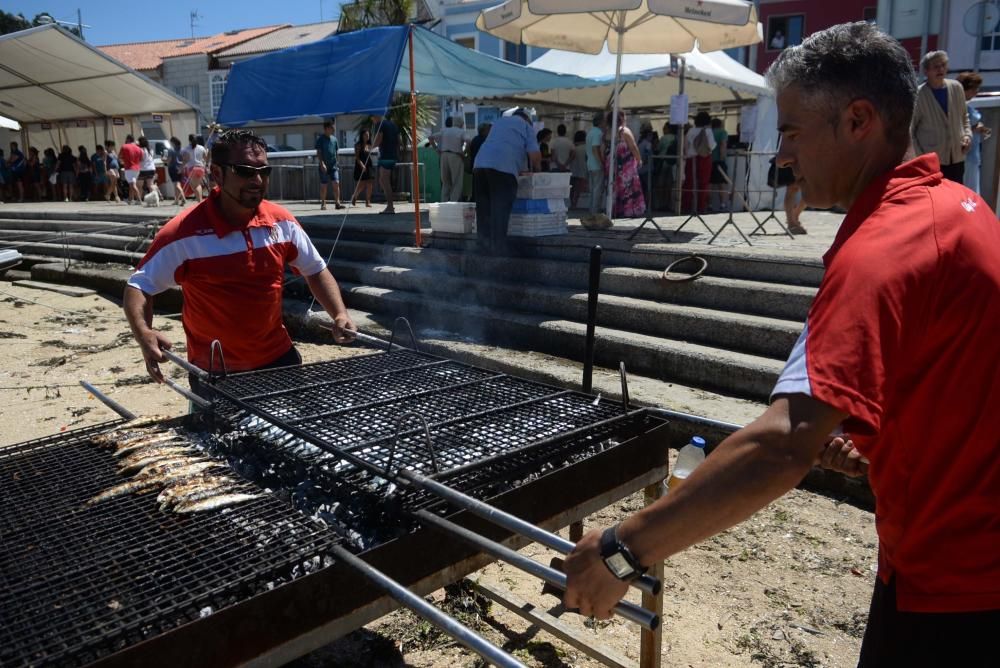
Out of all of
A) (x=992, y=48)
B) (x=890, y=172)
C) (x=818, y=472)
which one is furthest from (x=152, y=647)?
(x=992, y=48)

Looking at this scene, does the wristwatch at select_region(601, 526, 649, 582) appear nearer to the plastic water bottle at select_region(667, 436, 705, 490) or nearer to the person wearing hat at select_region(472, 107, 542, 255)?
the plastic water bottle at select_region(667, 436, 705, 490)

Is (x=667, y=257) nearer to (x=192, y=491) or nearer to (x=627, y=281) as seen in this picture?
(x=627, y=281)

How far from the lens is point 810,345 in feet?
3.76

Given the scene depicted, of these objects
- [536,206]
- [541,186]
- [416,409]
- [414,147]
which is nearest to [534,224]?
[536,206]

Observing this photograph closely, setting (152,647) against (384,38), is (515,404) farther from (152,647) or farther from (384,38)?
(384,38)

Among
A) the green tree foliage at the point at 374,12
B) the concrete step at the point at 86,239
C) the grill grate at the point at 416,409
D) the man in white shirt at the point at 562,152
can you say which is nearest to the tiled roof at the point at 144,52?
the green tree foliage at the point at 374,12

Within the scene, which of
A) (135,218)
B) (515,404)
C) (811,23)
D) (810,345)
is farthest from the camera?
(811,23)

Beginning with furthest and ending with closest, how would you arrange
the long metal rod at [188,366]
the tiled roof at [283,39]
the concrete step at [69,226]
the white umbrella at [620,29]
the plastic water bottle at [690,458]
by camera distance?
the tiled roof at [283,39] < the concrete step at [69,226] < the white umbrella at [620,29] < the long metal rod at [188,366] < the plastic water bottle at [690,458]

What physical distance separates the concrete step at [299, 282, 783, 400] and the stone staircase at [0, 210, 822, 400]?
10 mm

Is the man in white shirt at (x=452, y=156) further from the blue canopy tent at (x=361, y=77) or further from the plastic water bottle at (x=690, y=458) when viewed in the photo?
the plastic water bottle at (x=690, y=458)

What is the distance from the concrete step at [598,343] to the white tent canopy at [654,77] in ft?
21.6

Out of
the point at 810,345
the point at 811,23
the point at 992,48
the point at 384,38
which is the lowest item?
the point at 810,345

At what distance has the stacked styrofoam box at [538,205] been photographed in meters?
8.82

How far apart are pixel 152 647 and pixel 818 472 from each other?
4016mm
